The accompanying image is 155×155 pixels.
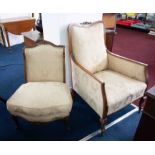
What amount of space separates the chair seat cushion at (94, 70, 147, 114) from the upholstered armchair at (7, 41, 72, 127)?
1.25 feet

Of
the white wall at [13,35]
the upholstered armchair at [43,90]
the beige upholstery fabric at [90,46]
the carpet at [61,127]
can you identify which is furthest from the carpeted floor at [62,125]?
the white wall at [13,35]

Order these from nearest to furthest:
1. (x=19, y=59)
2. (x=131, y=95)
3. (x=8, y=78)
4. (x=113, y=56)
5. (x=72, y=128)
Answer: (x=131, y=95) < (x=72, y=128) < (x=113, y=56) < (x=8, y=78) < (x=19, y=59)

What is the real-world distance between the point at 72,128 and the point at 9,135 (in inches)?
24.8

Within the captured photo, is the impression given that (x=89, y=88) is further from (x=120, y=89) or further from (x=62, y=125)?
(x=62, y=125)

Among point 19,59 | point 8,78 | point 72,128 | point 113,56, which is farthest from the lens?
point 19,59

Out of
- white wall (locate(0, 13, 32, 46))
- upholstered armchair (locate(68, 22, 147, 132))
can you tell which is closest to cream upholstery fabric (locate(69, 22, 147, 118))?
upholstered armchair (locate(68, 22, 147, 132))

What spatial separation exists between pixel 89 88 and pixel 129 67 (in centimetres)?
55

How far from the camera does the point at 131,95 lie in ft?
5.49

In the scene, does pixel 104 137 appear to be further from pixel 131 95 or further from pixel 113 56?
pixel 113 56

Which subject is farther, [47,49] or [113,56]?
[113,56]

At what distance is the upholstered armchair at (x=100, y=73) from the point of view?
158cm

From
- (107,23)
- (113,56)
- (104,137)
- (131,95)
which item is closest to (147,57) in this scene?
(107,23)

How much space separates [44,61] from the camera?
173 cm

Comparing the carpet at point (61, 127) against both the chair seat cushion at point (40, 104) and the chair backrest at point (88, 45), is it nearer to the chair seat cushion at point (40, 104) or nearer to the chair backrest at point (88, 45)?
the chair seat cushion at point (40, 104)
